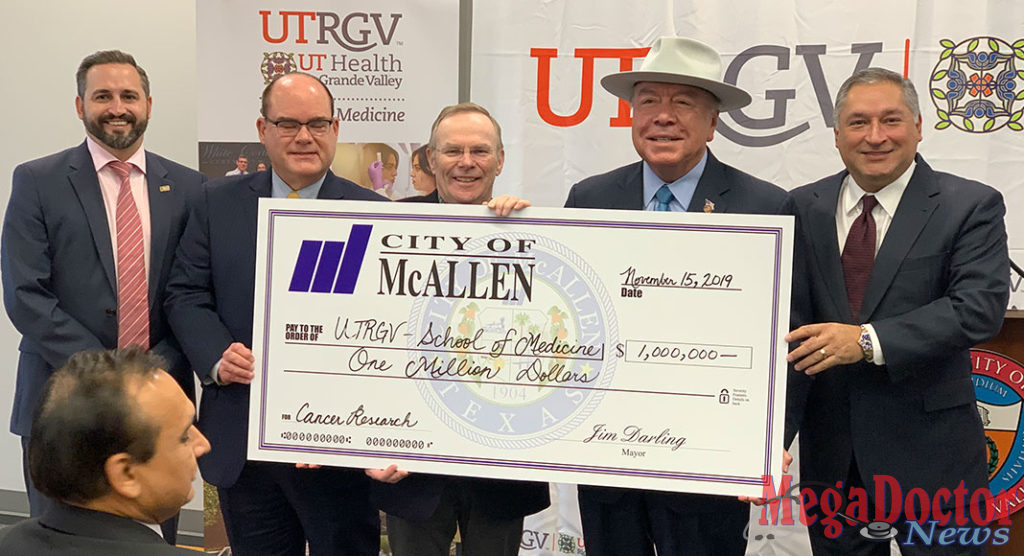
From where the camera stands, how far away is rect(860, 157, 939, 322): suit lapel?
2.47 m

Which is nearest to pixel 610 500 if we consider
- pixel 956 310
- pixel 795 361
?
pixel 795 361

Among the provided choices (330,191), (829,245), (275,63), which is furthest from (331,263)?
(275,63)

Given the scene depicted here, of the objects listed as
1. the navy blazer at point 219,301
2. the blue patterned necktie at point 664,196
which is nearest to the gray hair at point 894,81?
the blue patterned necktie at point 664,196

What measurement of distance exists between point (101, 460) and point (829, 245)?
6.33 feet

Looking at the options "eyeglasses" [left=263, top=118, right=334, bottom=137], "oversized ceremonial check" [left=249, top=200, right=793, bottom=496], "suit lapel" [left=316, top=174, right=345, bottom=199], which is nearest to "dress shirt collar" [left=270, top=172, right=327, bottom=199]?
"suit lapel" [left=316, top=174, right=345, bottom=199]

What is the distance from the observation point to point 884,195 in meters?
2.57

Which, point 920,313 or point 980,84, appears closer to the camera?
point 920,313

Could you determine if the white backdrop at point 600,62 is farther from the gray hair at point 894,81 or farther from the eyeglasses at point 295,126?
the eyeglasses at point 295,126

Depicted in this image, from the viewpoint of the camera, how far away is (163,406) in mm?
1482

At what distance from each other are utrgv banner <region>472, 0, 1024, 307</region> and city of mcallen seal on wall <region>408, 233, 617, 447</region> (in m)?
1.71

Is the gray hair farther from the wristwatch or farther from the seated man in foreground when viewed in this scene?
the seated man in foreground

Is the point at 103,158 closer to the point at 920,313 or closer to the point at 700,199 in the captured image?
the point at 700,199

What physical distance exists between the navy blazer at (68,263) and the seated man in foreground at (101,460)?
1482mm

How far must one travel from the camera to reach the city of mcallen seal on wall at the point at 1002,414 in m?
3.24
